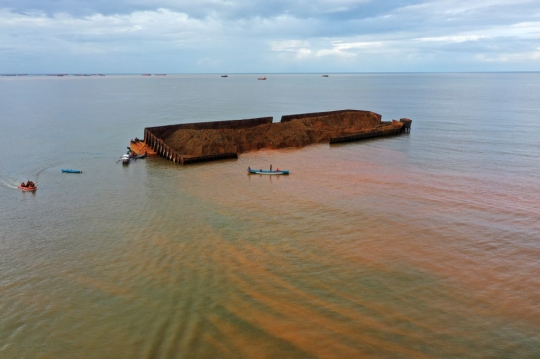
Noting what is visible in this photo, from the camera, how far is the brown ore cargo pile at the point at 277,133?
45.0m

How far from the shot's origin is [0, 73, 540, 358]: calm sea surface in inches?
571

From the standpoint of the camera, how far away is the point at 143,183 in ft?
114

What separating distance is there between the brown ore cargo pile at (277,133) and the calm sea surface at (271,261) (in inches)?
177

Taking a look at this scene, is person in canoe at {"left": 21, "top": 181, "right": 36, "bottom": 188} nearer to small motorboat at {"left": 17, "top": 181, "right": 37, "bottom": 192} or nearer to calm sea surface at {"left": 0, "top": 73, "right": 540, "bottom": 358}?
small motorboat at {"left": 17, "top": 181, "right": 37, "bottom": 192}

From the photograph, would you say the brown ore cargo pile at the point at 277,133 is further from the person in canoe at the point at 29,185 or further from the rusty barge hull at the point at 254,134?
the person in canoe at the point at 29,185

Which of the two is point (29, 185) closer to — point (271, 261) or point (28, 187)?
point (28, 187)

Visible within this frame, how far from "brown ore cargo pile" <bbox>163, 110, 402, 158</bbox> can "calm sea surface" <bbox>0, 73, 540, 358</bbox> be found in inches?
177

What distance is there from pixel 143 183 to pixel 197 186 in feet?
16.9

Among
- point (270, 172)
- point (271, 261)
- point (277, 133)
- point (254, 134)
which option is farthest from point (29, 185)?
point (277, 133)

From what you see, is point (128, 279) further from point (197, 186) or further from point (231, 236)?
point (197, 186)

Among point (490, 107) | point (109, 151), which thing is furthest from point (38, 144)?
point (490, 107)

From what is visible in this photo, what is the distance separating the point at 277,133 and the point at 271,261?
34.4 metres

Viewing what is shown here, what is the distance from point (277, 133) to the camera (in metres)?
52.8

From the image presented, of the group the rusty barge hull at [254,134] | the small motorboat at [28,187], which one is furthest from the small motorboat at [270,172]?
the small motorboat at [28,187]
